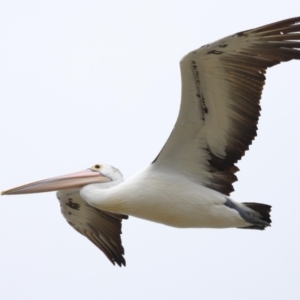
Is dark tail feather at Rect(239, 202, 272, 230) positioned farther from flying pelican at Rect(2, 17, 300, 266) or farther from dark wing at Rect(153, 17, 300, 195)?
dark wing at Rect(153, 17, 300, 195)

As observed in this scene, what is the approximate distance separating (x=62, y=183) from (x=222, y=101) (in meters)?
2.77

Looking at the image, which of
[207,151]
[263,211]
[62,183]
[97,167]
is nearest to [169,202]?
[207,151]

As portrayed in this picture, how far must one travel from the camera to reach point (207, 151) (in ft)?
43.0

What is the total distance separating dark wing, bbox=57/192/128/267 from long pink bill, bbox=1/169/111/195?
1116mm

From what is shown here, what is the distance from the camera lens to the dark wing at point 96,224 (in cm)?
1524

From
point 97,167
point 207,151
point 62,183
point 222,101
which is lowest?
point 62,183

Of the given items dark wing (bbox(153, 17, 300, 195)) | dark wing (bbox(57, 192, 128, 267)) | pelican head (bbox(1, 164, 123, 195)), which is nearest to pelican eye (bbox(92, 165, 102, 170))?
pelican head (bbox(1, 164, 123, 195))

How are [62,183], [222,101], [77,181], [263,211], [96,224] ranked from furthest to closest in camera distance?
[96,224], [62,183], [77,181], [263,211], [222,101]

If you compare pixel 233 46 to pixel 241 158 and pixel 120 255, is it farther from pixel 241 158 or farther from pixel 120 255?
pixel 120 255

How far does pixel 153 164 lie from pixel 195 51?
1917 mm

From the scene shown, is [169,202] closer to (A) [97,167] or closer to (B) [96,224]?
(A) [97,167]

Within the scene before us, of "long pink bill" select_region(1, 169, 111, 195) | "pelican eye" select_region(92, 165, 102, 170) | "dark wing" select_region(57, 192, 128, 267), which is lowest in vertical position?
"dark wing" select_region(57, 192, 128, 267)

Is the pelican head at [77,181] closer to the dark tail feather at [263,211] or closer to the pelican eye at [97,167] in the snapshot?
the pelican eye at [97,167]

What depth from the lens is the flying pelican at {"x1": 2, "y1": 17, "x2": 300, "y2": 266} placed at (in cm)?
1197
